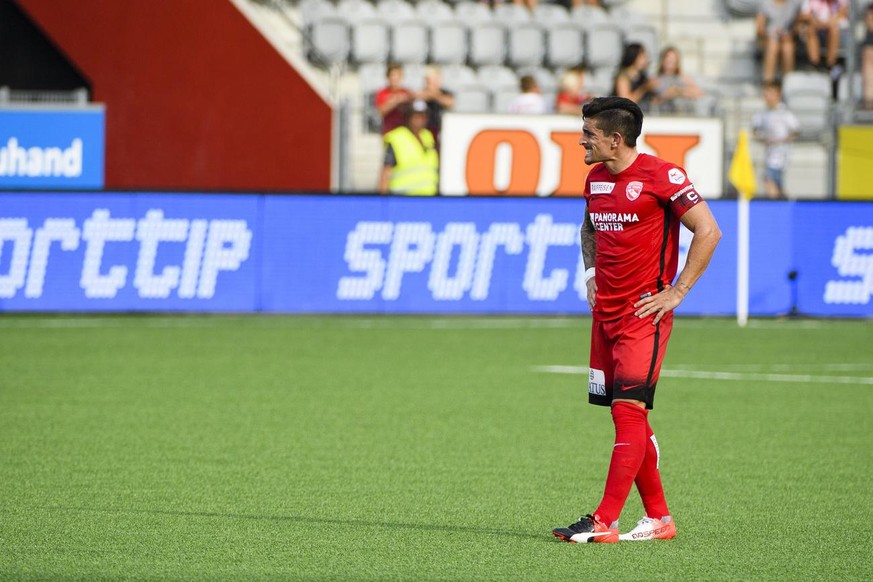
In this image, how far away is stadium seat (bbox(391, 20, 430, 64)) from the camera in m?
23.6

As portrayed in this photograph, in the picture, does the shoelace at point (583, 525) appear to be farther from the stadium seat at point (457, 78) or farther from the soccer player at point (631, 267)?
the stadium seat at point (457, 78)

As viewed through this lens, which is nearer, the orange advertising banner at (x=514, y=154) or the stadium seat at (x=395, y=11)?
the orange advertising banner at (x=514, y=154)

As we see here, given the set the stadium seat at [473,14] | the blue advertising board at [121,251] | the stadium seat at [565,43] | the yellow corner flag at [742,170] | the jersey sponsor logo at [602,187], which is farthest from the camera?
the stadium seat at [565,43]

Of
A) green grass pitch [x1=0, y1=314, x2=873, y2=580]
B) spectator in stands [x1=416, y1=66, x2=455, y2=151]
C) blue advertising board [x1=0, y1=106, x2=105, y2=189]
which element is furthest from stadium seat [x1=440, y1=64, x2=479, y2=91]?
green grass pitch [x1=0, y1=314, x2=873, y2=580]

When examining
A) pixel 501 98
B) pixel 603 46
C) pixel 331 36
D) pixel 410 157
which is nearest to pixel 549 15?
pixel 603 46

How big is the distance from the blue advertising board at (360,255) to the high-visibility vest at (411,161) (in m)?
1.77

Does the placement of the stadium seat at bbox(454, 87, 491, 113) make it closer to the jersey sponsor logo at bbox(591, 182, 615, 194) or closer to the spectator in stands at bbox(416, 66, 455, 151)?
the spectator in stands at bbox(416, 66, 455, 151)

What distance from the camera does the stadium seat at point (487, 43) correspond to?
23844mm

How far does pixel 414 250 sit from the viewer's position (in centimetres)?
1795

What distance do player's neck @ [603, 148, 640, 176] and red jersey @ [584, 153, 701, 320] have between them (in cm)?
2

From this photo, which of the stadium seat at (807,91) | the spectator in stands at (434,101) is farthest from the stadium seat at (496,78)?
the stadium seat at (807,91)

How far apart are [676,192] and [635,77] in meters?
14.6

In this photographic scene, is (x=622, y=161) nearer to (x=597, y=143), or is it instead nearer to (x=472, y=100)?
(x=597, y=143)

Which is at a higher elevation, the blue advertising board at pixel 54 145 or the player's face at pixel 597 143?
the blue advertising board at pixel 54 145
